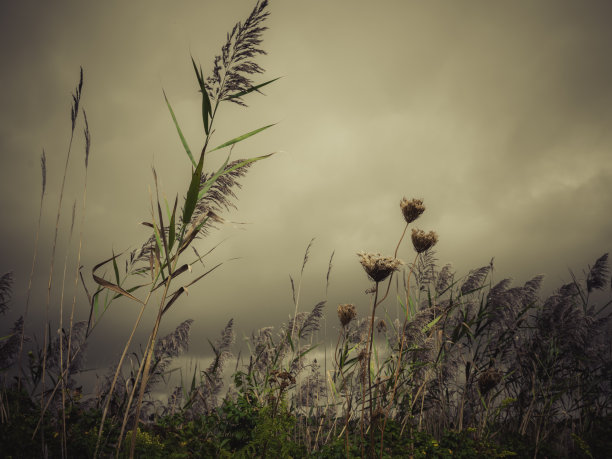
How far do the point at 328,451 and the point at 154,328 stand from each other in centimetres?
214

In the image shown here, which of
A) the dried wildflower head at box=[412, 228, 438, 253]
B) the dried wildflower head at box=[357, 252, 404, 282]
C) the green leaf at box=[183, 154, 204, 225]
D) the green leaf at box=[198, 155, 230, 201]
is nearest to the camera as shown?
the green leaf at box=[183, 154, 204, 225]

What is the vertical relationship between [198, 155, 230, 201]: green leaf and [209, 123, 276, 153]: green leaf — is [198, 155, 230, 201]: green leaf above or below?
below

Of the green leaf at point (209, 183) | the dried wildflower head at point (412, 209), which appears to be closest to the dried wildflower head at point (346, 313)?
the dried wildflower head at point (412, 209)

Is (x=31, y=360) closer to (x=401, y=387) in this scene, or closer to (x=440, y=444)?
(x=401, y=387)

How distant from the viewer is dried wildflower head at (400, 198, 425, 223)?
2.72 metres

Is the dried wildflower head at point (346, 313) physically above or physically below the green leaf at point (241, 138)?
below

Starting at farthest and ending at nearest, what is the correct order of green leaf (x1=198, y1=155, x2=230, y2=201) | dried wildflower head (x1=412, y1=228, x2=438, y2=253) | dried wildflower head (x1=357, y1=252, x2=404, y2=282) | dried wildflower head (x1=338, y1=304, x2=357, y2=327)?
dried wildflower head (x1=338, y1=304, x2=357, y2=327) → dried wildflower head (x1=412, y1=228, x2=438, y2=253) → dried wildflower head (x1=357, y1=252, x2=404, y2=282) → green leaf (x1=198, y1=155, x2=230, y2=201)

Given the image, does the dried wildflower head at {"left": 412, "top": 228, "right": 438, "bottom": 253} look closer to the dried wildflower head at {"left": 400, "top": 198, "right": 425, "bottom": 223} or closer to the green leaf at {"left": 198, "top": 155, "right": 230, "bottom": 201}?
the dried wildflower head at {"left": 400, "top": 198, "right": 425, "bottom": 223}

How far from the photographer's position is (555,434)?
5.49m

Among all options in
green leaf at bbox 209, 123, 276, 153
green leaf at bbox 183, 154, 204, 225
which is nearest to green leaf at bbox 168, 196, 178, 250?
green leaf at bbox 183, 154, 204, 225

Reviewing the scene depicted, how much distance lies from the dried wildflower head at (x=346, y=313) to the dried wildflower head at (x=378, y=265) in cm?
78

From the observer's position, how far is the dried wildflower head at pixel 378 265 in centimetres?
229

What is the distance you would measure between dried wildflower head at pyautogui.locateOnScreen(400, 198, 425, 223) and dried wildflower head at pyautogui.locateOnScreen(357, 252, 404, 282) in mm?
503

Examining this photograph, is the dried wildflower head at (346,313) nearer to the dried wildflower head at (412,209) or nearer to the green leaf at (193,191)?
the dried wildflower head at (412,209)
